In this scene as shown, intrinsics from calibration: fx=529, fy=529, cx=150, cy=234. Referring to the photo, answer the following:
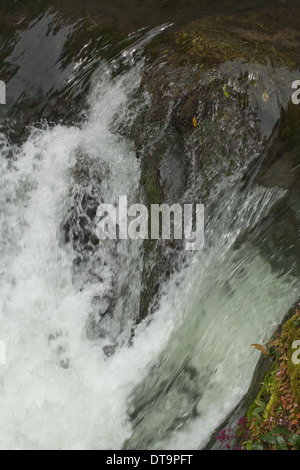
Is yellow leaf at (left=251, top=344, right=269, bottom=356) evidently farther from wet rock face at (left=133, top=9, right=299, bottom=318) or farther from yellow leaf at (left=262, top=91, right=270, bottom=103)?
yellow leaf at (left=262, top=91, right=270, bottom=103)

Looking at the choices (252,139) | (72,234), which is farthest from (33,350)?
(252,139)

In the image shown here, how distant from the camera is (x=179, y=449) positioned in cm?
426

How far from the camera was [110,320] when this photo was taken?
19.6 feet

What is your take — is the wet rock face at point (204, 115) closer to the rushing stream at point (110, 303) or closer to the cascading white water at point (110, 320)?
the rushing stream at point (110, 303)

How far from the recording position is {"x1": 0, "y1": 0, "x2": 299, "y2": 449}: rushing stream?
4688 millimetres

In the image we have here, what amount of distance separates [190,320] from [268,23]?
157 inches

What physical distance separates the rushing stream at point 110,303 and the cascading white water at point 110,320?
13 mm

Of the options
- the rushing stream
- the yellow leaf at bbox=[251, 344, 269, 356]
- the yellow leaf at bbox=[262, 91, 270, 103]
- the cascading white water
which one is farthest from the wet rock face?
the yellow leaf at bbox=[251, 344, 269, 356]

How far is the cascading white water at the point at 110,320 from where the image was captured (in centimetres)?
465

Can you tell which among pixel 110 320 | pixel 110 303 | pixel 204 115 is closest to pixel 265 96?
pixel 204 115

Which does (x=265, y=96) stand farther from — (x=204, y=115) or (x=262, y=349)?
(x=262, y=349)

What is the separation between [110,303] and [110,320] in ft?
0.63

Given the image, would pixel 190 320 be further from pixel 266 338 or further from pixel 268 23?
pixel 268 23

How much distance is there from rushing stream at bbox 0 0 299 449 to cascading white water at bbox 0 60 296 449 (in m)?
0.01
